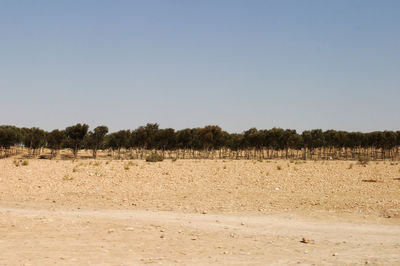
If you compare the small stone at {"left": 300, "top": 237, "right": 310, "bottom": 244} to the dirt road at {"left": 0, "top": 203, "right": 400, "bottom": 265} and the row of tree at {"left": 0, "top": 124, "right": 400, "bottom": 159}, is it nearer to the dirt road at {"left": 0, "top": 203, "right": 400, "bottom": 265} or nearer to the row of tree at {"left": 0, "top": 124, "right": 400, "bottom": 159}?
the dirt road at {"left": 0, "top": 203, "right": 400, "bottom": 265}

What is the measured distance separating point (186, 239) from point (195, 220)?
2815mm

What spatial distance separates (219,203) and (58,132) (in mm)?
73546

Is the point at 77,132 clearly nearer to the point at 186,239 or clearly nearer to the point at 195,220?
the point at 195,220

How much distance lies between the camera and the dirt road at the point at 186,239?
26.9 ft

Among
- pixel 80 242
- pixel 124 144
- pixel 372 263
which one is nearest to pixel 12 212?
pixel 80 242

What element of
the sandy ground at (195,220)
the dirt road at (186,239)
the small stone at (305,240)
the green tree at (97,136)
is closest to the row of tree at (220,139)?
the green tree at (97,136)

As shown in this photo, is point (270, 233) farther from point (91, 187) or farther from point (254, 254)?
point (91, 187)

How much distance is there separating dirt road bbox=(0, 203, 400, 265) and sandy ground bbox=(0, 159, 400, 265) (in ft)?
0.08

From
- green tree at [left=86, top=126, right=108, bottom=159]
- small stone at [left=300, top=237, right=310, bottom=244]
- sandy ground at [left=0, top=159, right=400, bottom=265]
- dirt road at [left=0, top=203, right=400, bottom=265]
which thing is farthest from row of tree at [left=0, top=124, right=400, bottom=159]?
small stone at [left=300, top=237, right=310, bottom=244]

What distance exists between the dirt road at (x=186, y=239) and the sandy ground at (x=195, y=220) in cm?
2

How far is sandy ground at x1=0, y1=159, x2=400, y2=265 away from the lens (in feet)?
28.1

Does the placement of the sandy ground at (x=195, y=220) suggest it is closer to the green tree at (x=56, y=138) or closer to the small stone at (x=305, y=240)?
the small stone at (x=305, y=240)

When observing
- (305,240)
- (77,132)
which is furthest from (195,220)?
(77,132)

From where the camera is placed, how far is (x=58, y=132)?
83375 mm
